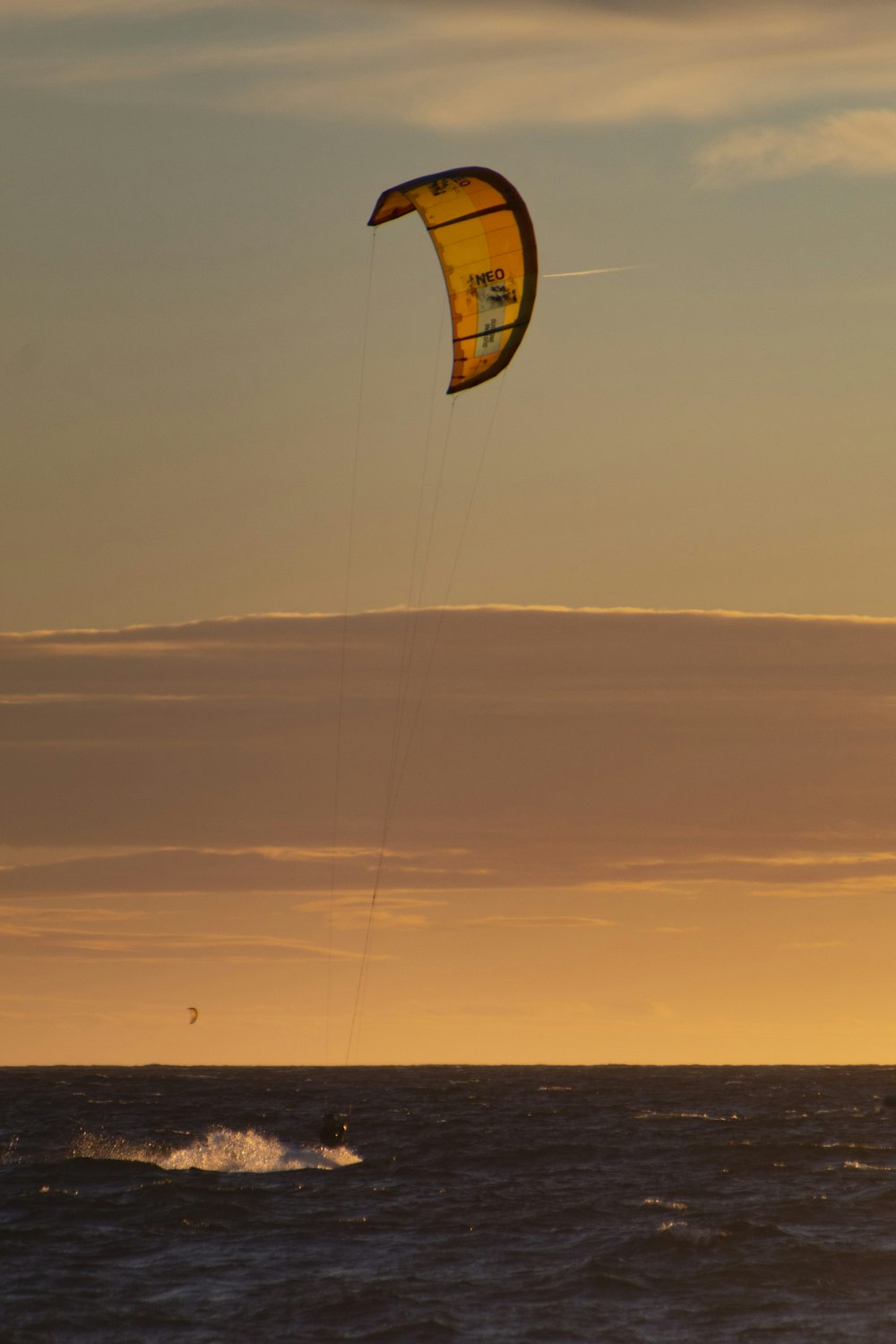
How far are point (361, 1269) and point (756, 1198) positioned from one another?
54.2 feet

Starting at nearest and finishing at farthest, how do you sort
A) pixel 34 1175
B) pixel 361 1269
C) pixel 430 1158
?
pixel 361 1269
pixel 34 1175
pixel 430 1158

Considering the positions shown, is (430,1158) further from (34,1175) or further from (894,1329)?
(894,1329)

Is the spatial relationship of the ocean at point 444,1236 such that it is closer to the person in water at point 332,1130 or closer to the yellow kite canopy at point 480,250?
the person in water at point 332,1130

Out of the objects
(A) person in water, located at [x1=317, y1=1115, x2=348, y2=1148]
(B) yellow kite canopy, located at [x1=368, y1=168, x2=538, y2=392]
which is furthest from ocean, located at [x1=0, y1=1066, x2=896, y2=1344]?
(B) yellow kite canopy, located at [x1=368, y1=168, x2=538, y2=392]

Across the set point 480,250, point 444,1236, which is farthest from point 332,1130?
point 480,250

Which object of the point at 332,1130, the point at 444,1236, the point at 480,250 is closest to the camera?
the point at 480,250

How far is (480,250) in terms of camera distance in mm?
31812

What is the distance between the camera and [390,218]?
103 feet

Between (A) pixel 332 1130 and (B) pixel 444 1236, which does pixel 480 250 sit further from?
(A) pixel 332 1130

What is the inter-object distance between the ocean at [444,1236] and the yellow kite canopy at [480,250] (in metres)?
15.7

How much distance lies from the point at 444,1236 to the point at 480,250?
20724 millimetres

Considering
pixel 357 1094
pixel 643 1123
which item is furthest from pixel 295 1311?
pixel 357 1094

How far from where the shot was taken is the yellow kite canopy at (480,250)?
3112 cm

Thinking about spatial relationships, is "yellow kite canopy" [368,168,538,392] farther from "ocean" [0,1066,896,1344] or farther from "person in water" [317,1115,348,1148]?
"person in water" [317,1115,348,1148]
